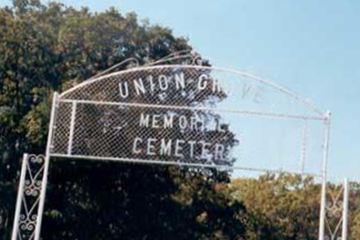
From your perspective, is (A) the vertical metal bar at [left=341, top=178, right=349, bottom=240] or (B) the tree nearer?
(A) the vertical metal bar at [left=341, top=178, right=349, bottom=240]

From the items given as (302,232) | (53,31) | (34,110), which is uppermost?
(53,31)

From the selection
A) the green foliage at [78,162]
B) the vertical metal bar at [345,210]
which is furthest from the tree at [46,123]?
the vertical metal bar at [345,210]

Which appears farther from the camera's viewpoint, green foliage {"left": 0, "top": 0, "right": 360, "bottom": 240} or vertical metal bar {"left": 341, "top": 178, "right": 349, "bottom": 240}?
green foliage {"left": 0, "top": 0, "right": 360, "bottom": 240}

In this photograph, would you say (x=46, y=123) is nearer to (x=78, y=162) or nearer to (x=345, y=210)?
(x=78, y=162)

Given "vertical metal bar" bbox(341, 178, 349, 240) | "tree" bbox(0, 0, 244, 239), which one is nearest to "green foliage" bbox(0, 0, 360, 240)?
"tree" bbox(0, 0, 244, 239)

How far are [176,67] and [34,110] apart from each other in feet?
21.5

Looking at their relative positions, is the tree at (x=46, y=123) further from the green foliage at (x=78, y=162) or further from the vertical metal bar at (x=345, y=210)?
the vertical metal bar at (x=345, y=210)

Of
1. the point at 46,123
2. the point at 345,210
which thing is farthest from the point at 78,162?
the point at 345,210

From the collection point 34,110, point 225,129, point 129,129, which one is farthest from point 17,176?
point 225,129

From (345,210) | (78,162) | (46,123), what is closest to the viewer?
(345,210)

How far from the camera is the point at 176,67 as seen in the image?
8.41 m

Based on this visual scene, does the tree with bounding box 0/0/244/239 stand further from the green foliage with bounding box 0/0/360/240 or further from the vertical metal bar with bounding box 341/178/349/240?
the vertical metal bar with bounding box 341/178/349/240

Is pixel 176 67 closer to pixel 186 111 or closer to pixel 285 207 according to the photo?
pixel 186 111

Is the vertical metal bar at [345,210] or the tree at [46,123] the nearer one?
the vertical metal bar at [345,210]
